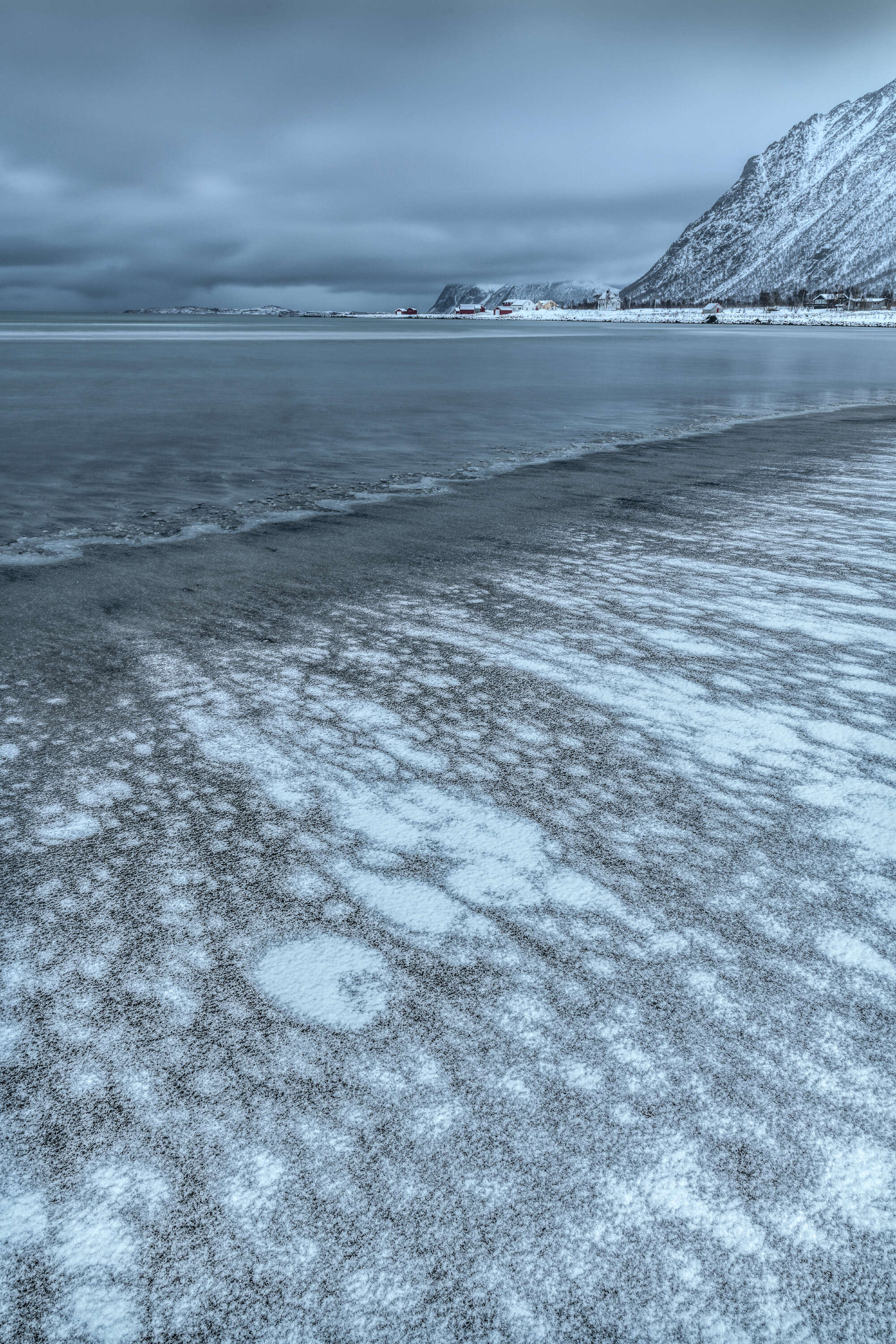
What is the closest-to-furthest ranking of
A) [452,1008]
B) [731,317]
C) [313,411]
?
[452,1008], [313,411], [731,317]

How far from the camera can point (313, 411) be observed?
13.0 metres

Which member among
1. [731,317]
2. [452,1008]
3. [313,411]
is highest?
[731,317]

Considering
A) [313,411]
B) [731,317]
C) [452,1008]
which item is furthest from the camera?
[731,317]

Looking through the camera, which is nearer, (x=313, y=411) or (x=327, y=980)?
(x=327, y=980)

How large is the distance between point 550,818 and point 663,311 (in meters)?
181

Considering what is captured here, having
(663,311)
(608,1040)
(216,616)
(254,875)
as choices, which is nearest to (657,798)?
(608,1040)

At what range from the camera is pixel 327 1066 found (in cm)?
159

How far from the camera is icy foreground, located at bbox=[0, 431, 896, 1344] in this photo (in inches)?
49.7

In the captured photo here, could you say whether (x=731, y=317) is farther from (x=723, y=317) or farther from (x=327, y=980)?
(x=327, y=980)

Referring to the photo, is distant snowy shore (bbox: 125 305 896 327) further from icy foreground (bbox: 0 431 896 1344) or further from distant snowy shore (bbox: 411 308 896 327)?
icy foreground (bbox: 0 431 896 1344)

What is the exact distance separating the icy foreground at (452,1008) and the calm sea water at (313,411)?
401cm

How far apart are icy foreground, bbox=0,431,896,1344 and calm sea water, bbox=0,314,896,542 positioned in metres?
4.01

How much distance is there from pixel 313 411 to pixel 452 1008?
40.7ft

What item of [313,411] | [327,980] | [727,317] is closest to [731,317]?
[727,317]
